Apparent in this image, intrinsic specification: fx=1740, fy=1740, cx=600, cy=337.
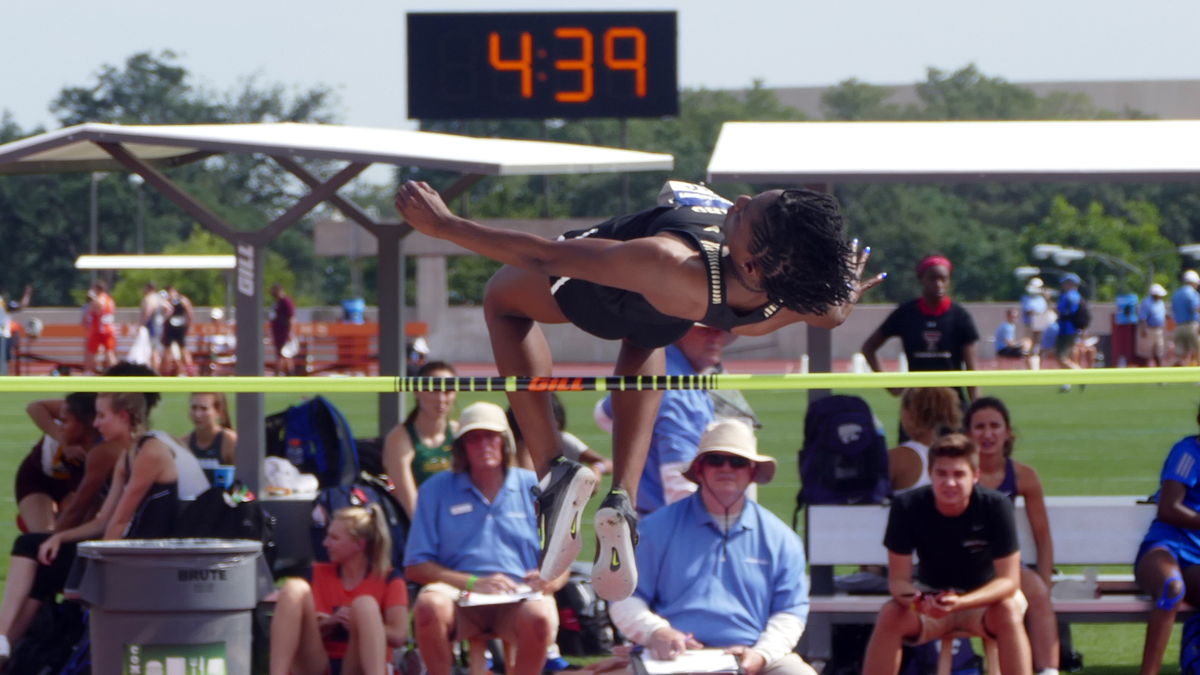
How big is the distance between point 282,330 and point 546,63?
10733 millimetres

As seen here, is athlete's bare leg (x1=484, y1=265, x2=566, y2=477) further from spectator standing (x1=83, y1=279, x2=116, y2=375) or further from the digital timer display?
spectator standing (x1=83, y1=279, x2=116, y2=375)

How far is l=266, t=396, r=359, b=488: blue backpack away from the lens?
7781 millimetres

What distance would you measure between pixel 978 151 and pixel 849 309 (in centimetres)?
310

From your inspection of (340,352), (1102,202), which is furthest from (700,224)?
(1102,202)

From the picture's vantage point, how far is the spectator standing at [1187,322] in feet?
77.8

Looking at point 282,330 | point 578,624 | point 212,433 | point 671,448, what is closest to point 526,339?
point 671,448

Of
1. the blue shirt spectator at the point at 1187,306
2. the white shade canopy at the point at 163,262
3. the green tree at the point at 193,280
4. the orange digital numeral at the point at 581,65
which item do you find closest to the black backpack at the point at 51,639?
the orange digital numeral at the point at 581,65

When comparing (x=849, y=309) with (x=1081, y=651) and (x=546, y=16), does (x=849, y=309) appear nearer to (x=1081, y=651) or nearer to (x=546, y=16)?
(x=1081, y=651)

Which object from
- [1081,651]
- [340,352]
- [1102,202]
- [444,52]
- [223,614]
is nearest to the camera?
[223,614]

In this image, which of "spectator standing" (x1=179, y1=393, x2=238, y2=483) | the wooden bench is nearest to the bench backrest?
the wooden bench

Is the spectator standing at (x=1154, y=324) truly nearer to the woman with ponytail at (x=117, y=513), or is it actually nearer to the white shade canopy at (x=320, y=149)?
the white shade canopy at (x=320, y=149)

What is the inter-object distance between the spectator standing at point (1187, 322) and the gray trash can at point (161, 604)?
19.6 m

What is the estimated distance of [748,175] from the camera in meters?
6.91

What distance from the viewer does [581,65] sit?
19.4 m
